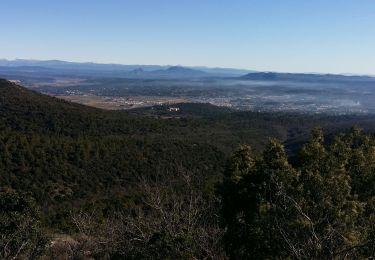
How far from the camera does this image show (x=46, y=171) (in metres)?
46.5

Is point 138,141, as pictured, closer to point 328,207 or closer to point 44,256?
point 44,256

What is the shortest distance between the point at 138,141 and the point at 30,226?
42052 millimetres

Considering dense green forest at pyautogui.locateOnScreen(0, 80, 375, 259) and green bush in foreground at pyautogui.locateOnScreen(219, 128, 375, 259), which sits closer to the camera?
green bush in foreground at pyautogui.locateOnScreen(219, 128, 375, 259)

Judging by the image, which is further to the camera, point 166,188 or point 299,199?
point 166,188

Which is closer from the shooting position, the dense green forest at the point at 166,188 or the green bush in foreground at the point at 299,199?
the green bush in foreground at the point at 299,199

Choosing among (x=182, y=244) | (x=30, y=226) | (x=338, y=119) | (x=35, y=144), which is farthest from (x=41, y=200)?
(x=338, y=119)

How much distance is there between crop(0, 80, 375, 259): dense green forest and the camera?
543 inches

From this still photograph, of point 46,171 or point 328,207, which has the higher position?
point 328,207

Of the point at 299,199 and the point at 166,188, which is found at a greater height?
the point at 299,199

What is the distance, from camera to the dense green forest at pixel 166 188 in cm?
A: 1380

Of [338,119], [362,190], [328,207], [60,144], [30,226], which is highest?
[328,207]

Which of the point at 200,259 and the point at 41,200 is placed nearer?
the point at 200,259

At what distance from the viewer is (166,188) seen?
19.0m

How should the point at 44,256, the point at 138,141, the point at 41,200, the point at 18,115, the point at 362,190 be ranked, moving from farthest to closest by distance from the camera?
the point at 18,115 < the point at 138,141 < the point at 41,200 < the point at 362,190 < the point at 44,256
